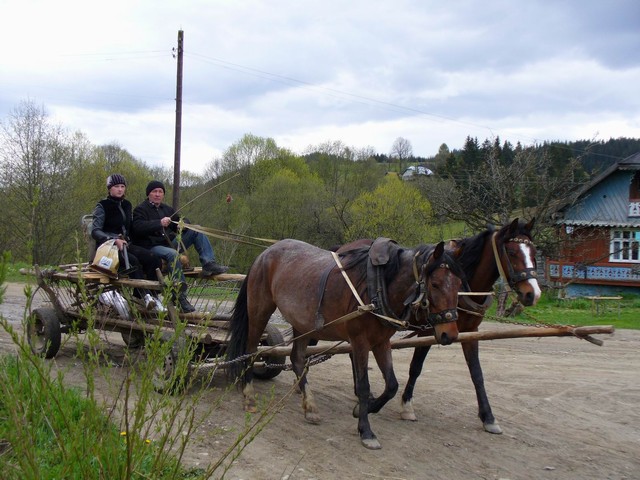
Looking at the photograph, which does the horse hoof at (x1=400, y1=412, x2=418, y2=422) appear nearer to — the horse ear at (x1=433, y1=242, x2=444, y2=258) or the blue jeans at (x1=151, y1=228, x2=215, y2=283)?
the horse ear at (x1=433, y1=242, x2=444, y2=258)

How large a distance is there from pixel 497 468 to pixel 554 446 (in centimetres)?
77

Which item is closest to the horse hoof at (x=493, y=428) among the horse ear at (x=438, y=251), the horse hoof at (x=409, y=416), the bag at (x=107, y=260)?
the horse hoof at (x=409, y=416)

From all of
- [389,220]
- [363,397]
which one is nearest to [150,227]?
[363,397]

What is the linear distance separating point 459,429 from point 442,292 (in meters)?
1.56

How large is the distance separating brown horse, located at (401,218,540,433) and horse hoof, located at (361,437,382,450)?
918 mm

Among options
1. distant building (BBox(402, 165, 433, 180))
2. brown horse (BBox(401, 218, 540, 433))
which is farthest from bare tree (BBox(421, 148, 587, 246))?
distant building (BBox(402, 165, 433, 180))

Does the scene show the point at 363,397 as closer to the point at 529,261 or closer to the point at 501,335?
the point at 501,335

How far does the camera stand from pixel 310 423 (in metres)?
5.59

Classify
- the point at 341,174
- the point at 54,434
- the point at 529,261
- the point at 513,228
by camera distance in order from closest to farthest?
the point at 54,434, the point at 529,261, the point at 513,228, the point at 341,174

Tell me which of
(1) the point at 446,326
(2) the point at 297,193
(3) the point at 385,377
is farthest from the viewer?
(2) the point at 297,193

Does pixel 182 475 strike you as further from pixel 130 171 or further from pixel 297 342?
pixel 130 171

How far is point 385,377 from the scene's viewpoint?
5.22m

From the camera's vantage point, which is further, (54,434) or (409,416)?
(409,416)

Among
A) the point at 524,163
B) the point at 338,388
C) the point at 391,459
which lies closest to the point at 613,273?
the point at 524,163
